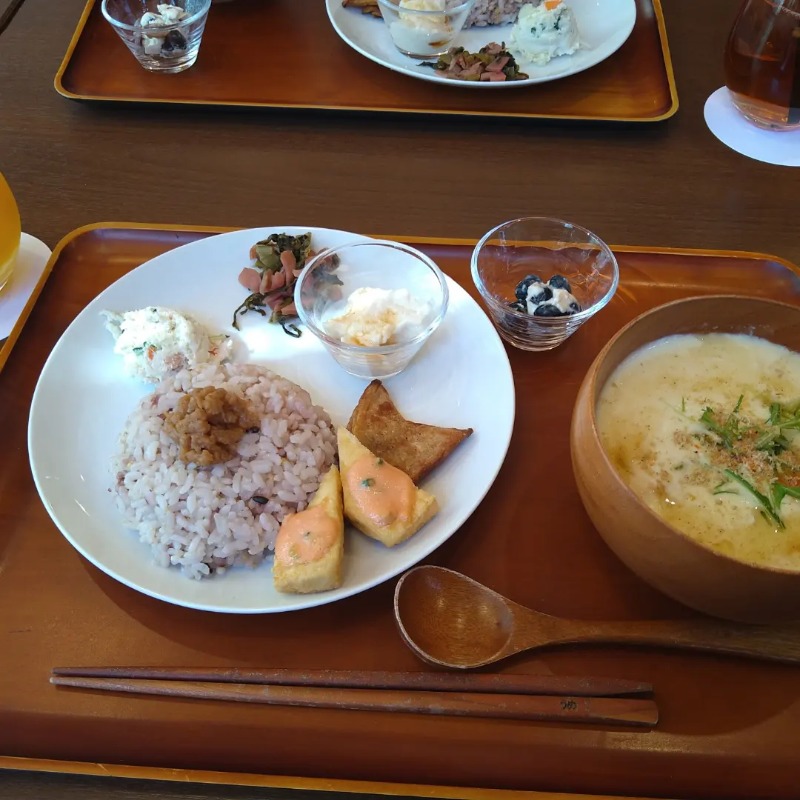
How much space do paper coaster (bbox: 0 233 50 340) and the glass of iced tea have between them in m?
1.80

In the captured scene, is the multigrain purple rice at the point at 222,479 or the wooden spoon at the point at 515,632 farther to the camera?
the multigrain purple rice at the point at 222,479

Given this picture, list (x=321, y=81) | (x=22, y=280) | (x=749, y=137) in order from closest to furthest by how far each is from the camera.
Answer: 1. (x=22, y=280)
2. (x=749, y=137)
3. (x=321, y=81)

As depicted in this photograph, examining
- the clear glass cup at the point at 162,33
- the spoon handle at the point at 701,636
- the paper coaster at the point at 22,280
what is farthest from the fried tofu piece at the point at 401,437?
the clear glass cup at the point at 162,33

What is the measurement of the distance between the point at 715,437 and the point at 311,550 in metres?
0.65

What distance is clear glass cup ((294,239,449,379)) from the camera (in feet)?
4.59

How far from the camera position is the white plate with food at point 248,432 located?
3.74ft

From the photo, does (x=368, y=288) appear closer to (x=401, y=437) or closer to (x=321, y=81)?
(x=401, y=437)

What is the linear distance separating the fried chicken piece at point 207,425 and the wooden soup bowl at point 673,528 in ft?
1.94

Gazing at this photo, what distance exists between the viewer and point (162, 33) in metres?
1.95

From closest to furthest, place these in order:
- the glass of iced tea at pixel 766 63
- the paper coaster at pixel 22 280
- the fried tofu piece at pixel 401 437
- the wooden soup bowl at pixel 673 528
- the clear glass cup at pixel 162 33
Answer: the wooden soup bowl at pixel 673 528 → the fried tofu piece at pixel 401 437 → the paper coaster at pixel 22 280 → the glass of iced tea at pixel 766 63 → the clear glass cup at pixel 162 33

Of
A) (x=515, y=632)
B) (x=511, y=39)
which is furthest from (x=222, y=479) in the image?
(x=511, y=39)

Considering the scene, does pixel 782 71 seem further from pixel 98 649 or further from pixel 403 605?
pixel 98 649

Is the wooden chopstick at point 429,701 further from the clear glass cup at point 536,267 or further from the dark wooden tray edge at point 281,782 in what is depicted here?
the clear glass cup at point 536,267

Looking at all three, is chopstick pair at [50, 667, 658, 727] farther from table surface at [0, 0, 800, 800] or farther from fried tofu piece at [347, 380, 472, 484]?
table surface at [0, 0, 800, 800]
